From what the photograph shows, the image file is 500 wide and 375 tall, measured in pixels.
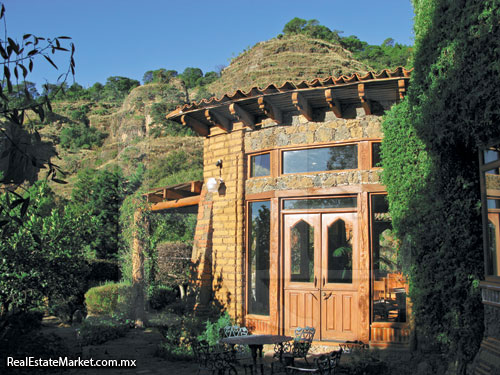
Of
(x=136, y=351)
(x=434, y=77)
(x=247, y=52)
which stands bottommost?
(x=136, y=351)

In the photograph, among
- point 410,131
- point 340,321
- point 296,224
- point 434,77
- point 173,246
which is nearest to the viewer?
point 434,77

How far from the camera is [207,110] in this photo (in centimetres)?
912

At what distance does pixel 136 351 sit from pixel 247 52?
42206 mm

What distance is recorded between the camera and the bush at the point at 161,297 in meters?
14.3

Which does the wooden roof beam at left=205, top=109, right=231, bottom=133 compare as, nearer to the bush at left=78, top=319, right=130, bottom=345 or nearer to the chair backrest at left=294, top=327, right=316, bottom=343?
the chair backrest at left=294, top=327, right=316, bottom=343

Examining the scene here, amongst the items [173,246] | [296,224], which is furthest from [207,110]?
[173,246]

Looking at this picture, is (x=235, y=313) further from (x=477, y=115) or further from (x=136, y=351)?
(x=477, y=115)

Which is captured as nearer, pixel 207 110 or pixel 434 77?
pixel 434 77

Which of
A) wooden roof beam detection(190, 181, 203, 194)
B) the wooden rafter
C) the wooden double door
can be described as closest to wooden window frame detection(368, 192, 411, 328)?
the wooden double door

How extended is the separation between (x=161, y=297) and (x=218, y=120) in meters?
7.80

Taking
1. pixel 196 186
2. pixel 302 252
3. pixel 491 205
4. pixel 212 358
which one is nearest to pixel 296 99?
pixel 302 252

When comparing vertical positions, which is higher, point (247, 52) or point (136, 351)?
point (247, 52)

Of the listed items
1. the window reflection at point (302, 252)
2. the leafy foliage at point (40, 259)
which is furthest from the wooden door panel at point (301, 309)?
the leafy foliage at point (40, 259)

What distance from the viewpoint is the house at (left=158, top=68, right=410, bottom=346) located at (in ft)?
25.4
